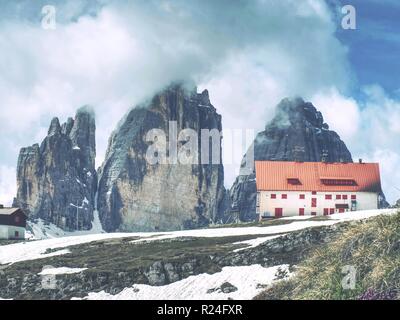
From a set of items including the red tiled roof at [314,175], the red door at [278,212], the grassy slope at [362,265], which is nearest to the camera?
the grassy slope at [362,265]

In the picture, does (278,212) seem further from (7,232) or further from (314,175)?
(7,232)

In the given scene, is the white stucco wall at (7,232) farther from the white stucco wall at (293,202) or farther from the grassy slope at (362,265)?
the grassy slope at (362,265)

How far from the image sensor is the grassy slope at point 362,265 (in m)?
24.3

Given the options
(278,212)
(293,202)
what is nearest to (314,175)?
(293,202)

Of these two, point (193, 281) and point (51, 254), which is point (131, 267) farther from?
point (51, 254)

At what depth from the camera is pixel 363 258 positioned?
27281mm

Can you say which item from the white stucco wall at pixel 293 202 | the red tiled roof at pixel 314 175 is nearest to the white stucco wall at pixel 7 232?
the red tiled roof at pixel 314 175

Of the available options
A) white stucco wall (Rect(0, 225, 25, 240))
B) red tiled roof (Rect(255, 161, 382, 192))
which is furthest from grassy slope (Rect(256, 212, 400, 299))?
white stucco wall (Rect(0, 225, 25, 240))

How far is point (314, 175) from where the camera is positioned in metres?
100

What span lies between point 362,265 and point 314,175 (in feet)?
243

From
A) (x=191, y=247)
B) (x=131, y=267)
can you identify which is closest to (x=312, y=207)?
(x=191, y=247)

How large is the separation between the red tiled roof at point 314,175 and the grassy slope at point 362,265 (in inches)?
2557
